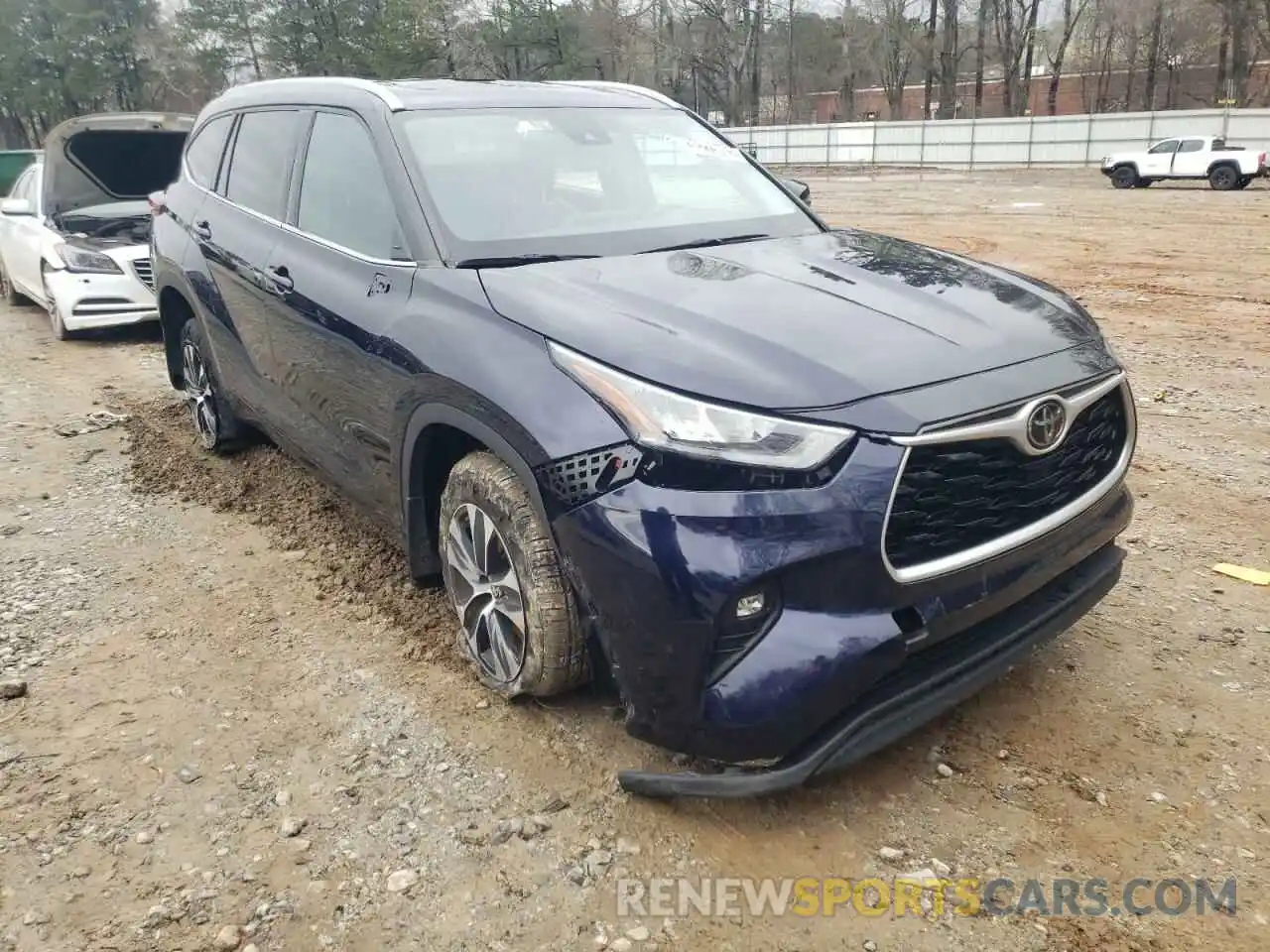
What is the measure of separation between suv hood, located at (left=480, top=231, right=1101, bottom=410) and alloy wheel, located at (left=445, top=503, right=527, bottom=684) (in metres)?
0.66

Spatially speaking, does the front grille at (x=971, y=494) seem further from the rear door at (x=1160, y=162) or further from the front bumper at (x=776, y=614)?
the rear door at (x=1160, y=162)

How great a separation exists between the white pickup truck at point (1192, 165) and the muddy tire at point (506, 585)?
1089 inches

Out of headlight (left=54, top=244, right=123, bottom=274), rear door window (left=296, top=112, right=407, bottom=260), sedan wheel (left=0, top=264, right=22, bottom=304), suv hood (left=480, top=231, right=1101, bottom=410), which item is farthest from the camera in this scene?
sedan wheel (left=0, top=264, right=22, bottom=304)

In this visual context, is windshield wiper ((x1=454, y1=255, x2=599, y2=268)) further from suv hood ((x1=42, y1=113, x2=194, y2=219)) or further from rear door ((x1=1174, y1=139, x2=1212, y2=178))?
rear door ((x1=1174, y1=139, x2=1212, y2=178))

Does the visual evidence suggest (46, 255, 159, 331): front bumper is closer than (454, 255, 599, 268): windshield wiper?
No

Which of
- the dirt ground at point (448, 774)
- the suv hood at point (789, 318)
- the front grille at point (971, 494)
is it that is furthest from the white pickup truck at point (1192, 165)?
the front grille at point (971, 494)

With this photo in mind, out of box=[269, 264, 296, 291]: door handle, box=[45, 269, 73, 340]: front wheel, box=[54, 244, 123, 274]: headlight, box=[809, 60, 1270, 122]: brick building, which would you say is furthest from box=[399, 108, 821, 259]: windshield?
box=[809, 60, 1270, 122]: brick building

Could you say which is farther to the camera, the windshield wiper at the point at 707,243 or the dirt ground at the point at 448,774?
the windshield wiper at the point at 707,243

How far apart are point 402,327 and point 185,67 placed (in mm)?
61135

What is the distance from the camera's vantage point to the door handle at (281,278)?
389 centimetres

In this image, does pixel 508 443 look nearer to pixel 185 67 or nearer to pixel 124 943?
pixel 124 943

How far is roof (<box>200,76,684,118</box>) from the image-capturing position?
3781mm

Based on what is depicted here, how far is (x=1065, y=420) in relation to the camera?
102 inches

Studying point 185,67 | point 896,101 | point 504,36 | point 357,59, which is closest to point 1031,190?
point 504,36
